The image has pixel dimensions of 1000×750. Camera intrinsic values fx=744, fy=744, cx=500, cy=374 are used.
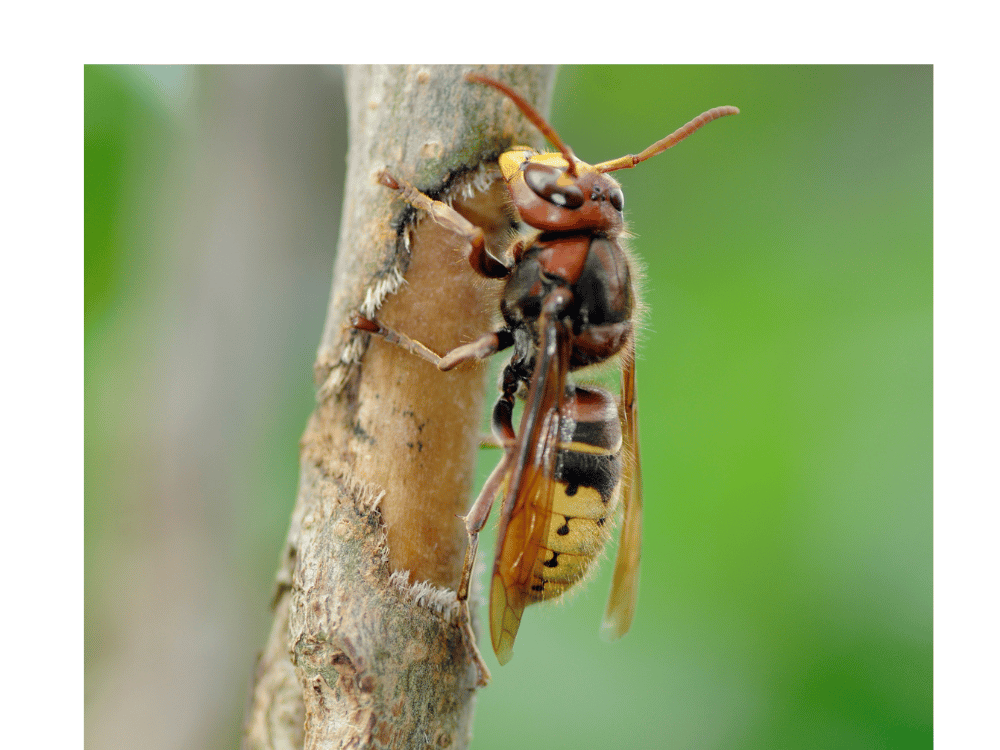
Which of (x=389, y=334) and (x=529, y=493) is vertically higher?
(x=389, y=334)

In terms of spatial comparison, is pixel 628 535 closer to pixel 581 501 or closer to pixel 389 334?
pixel 581 501

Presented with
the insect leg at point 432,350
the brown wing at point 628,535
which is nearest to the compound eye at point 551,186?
the insect leg at point 432,350

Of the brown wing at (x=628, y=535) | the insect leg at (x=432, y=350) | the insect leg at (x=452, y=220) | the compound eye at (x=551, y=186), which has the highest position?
the compound eye at (x=551, y=186)

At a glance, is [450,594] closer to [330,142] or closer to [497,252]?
[497,252]

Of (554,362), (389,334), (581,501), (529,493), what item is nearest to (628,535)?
(581,501)

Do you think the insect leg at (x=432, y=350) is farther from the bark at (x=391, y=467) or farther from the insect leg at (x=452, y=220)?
the insect leg at (x=452, y=220)

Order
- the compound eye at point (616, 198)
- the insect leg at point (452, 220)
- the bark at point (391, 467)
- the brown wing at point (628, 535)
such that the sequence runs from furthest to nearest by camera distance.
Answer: the brown wing at point (628, 535)
the compound eye at point (616, 198)
the insect leg at point (452, 220)
the bark at point (391, 467)

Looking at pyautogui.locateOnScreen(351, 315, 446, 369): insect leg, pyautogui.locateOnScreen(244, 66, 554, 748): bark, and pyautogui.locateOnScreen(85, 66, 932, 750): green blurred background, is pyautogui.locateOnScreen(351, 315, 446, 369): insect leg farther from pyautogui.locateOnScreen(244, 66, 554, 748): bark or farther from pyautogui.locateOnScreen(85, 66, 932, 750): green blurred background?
pyautogui.locateOnScreen(85, 66, 932, 750): green blurred background
